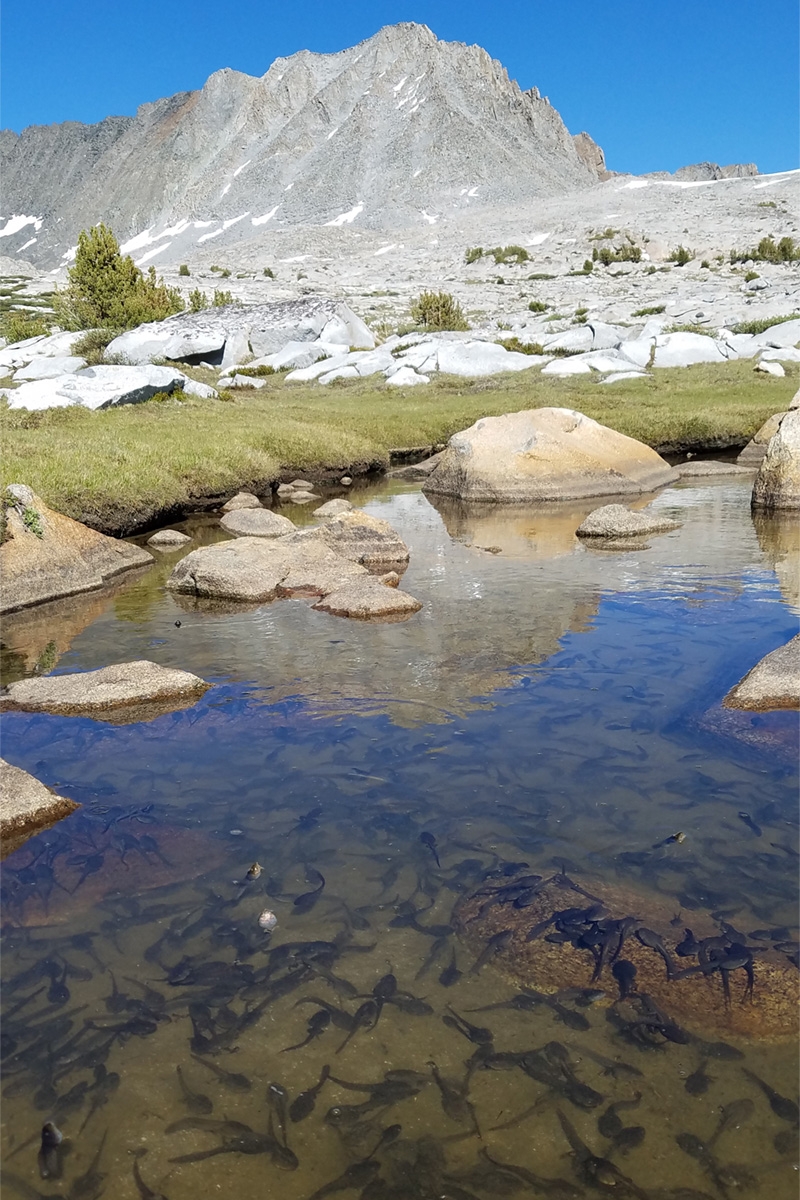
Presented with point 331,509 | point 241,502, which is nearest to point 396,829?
point 331,509

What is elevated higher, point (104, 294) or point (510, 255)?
point (510, 255)

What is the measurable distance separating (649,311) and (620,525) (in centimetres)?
4960

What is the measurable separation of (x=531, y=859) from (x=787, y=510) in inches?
730

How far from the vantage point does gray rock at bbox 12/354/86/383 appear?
4441 centimetres

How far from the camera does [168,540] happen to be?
21.1m

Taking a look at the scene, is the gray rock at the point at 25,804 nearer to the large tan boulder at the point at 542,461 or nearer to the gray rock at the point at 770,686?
the gray rock at the point at 770,686

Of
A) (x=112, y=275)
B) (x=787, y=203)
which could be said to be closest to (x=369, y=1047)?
(x=112, y=275)

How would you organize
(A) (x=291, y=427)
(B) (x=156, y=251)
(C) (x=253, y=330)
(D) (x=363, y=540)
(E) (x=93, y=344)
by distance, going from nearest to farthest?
(D) (x=363, y=540)
(A) (x=291, y=427)
(E) (x=93, y=344)
(C) (x=253, y=330)
(B) (x=156, y=251)

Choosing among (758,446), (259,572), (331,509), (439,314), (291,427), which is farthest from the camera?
(439,314)

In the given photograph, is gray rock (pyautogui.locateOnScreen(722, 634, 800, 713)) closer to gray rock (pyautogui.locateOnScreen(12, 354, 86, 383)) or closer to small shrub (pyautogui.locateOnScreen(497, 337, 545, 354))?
gray rock (pyautogui.locateOnScreen(12, 354, 86, 383))

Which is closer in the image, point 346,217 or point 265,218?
point 346,217

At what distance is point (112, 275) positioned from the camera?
6353cm

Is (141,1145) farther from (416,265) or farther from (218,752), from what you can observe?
(416,265)

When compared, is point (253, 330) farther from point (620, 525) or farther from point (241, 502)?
point (620, 525)
